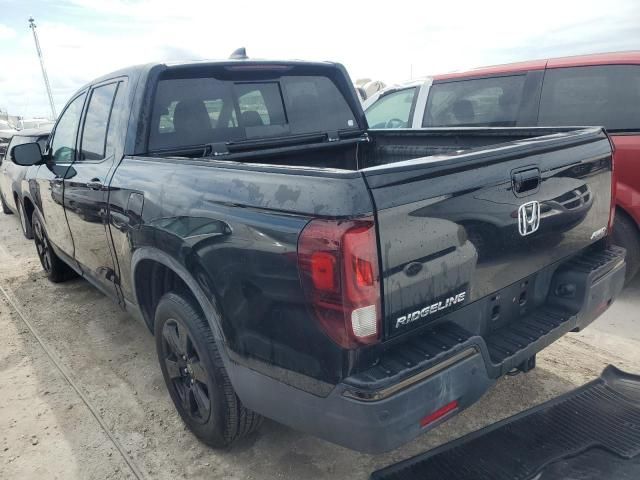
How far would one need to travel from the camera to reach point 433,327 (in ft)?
6.04

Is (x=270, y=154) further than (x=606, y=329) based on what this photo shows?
No

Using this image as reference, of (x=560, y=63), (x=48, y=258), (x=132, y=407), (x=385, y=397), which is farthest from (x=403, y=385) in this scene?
(x=48, y=258)

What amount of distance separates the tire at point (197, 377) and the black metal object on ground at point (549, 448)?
0.69m

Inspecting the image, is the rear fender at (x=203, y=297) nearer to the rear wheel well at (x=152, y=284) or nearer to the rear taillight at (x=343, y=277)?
the rear wheel well at (x=152, y=284)

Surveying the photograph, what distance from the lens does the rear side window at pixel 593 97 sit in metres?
3.85

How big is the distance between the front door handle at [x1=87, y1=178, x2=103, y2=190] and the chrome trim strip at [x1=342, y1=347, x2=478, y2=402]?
6.96 ft

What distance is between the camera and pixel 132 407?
2.92 m

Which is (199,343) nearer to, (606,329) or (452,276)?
(452,276)

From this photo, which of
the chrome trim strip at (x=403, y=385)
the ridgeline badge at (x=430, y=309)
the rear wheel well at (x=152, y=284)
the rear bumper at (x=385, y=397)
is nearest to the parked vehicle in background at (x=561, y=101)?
the rear bumper at (x=385, y=397)

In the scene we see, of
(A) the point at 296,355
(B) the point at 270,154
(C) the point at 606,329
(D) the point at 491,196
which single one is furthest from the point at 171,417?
(C) the point at 606,329

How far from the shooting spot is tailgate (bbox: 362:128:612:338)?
1.64 metres

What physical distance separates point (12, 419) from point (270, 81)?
2.59m

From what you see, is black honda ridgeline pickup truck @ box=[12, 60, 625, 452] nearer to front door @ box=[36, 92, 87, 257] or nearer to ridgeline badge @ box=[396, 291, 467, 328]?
ridgeline badge @ box=[396, 291, 467, 328]

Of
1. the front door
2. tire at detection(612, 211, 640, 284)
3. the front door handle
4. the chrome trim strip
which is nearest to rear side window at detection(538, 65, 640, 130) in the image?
tire at detection(612, 211, 640, 284)
